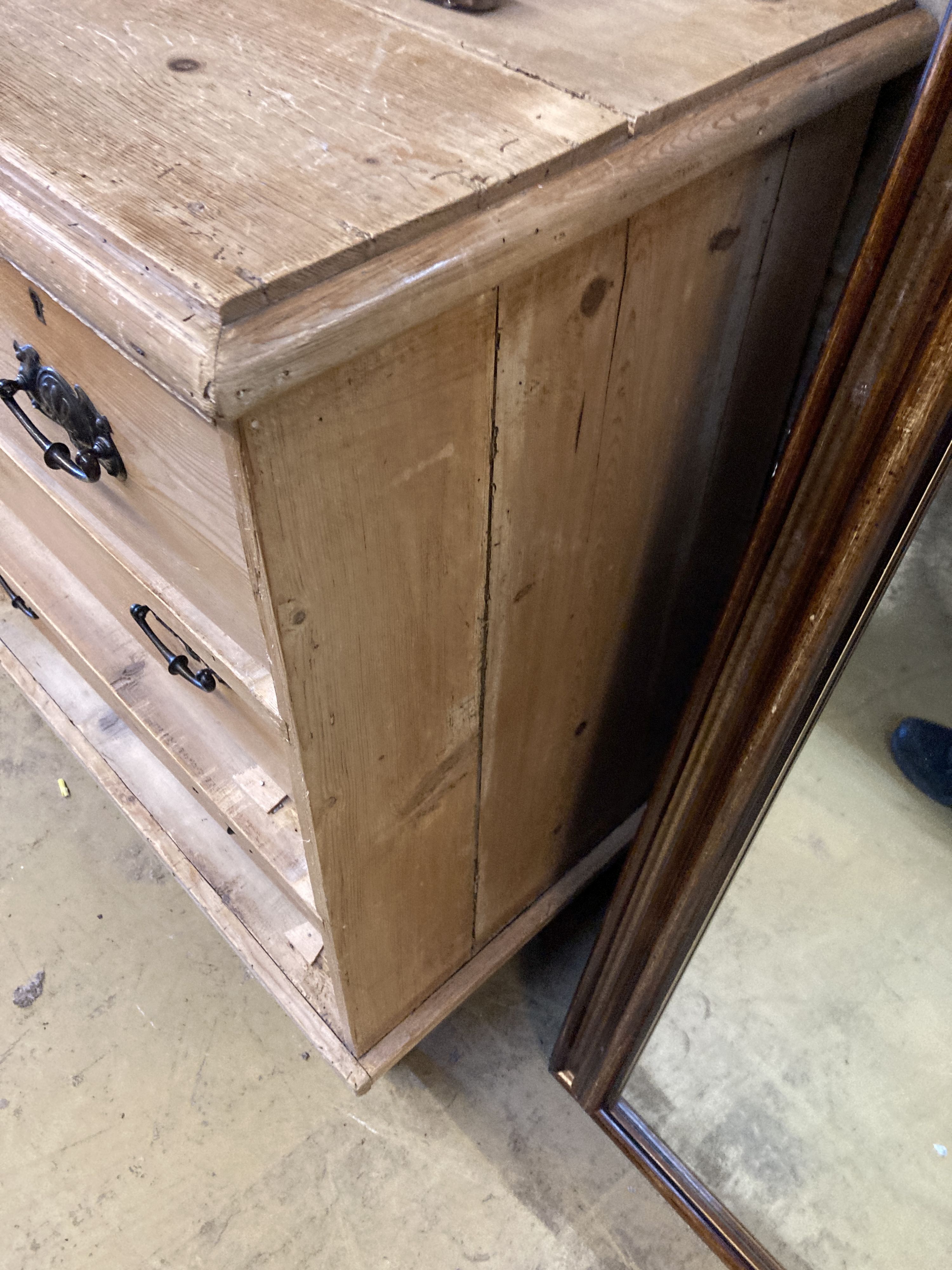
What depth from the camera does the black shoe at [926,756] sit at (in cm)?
69

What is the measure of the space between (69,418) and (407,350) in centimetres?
29

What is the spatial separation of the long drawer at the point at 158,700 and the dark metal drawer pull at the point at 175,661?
0.02m

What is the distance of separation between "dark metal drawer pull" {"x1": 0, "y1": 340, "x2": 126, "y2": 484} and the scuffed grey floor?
36.0 inches

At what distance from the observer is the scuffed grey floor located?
1083 millimetres

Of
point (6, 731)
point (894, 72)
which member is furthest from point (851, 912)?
point (6, 731)

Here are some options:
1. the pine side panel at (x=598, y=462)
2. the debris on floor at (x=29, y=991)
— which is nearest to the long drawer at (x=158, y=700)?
the pine side panel at (x=598, y=462)

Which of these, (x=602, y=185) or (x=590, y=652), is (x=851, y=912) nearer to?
(x=590, y=652)

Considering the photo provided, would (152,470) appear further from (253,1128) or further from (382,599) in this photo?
(253,1128)

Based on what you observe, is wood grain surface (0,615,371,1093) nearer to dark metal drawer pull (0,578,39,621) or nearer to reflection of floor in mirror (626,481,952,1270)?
dark metal drawer pull (0,578,39,621)

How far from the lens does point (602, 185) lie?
0.45 meters

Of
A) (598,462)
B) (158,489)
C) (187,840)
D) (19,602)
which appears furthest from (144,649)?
(598,462)

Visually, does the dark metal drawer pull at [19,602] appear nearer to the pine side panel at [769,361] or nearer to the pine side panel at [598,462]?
the pine side panel at [598,462]

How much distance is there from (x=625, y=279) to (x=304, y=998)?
793 millimetres

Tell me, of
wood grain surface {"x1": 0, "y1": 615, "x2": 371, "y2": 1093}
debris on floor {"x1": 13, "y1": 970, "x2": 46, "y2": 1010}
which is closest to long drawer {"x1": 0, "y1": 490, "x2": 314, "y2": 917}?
wood grain surface {"x1": 0, "y1": 615, "x2": 371, "y2": 1093}
